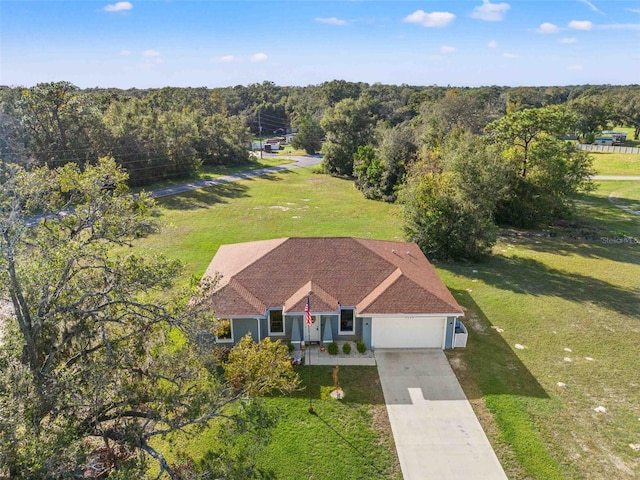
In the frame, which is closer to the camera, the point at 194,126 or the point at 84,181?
the point at 84,181

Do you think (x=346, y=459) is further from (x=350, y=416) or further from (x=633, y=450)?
(x=633, y=450)

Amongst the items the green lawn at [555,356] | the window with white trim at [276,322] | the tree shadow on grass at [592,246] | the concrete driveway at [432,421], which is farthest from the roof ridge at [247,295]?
the tree shadow on grass at [592,246]

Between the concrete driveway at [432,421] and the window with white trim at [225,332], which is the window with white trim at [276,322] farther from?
the concrete driveway at [432,421]

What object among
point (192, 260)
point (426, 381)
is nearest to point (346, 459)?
point (426, 381)

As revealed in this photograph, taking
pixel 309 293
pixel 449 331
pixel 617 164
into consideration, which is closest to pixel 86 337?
pixel 309 293

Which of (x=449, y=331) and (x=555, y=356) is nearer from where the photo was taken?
(x=555, y=356)

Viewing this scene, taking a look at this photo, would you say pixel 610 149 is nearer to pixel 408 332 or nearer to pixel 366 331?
pixel 408 332
